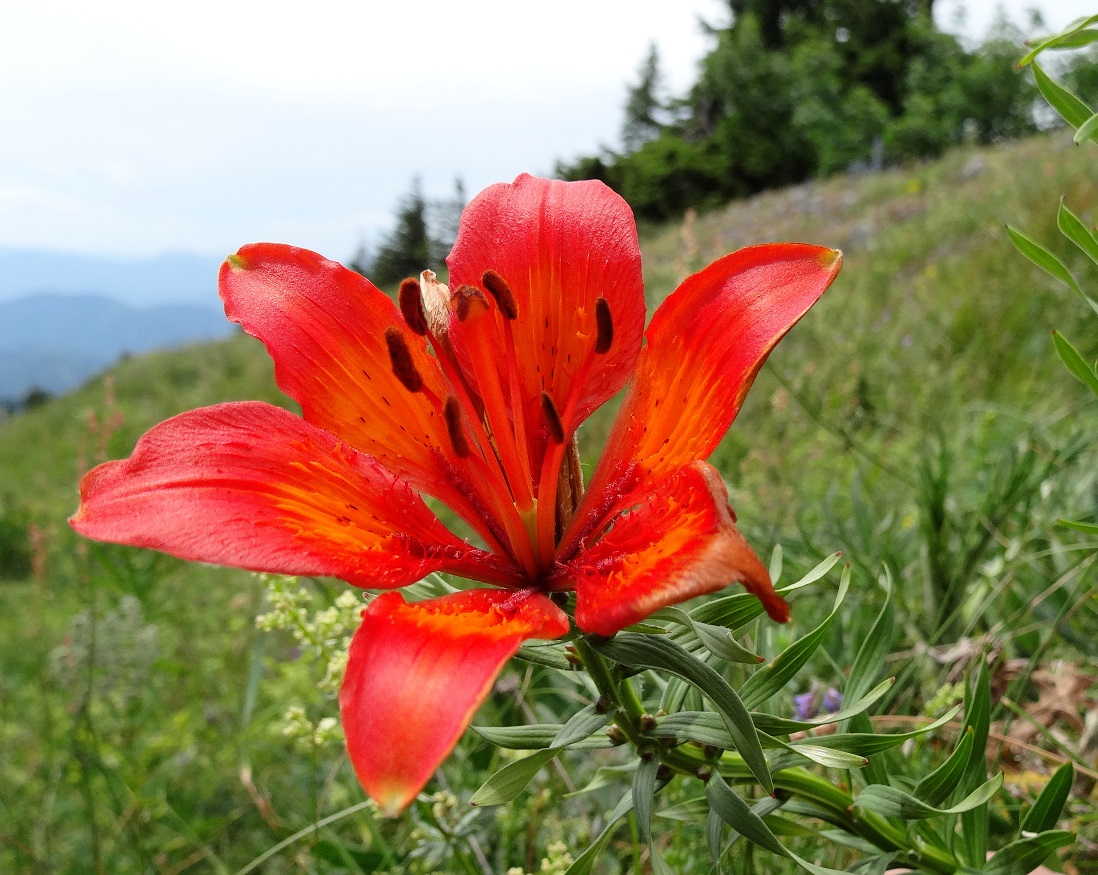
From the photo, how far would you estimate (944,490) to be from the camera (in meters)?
1.55

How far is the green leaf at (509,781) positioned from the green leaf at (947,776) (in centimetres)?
35

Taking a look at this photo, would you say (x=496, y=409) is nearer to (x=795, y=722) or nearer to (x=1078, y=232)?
(x=795, y=722)

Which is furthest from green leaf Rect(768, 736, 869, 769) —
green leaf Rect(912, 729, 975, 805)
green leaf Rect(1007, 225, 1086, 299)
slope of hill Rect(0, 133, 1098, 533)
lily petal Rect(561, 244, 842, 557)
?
slope of hill Rect(0, 133, 1098, 533)

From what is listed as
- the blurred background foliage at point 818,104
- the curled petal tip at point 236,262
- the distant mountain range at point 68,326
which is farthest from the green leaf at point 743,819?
the distant mountain range at point 68,326

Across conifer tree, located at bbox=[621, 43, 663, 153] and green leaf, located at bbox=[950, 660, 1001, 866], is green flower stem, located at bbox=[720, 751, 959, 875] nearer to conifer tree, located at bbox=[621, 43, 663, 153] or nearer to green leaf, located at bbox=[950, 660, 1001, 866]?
green leaf, located at bbox=[950, 660, 1001, 866]

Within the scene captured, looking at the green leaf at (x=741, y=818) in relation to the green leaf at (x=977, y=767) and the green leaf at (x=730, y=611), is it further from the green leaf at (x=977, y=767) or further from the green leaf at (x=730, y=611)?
the green leaf at (x=977, y=767)

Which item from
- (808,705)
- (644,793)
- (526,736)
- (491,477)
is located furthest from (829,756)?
(808,705)

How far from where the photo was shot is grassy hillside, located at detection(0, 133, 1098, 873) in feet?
4.76

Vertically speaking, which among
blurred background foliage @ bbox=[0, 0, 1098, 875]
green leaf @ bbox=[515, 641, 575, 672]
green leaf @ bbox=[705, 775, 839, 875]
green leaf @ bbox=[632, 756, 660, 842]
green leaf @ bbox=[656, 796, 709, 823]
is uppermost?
green leaf @ bbox=[515, 641, 575, 672]

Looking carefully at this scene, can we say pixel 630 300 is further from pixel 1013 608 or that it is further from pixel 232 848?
pixel 232 848

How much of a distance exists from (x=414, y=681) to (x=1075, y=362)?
671mm

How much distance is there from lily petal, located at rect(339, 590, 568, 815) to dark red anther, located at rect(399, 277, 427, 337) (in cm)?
26

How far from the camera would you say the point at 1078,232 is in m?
0.71

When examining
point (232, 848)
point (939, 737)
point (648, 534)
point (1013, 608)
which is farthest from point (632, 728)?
point (232, 848)
